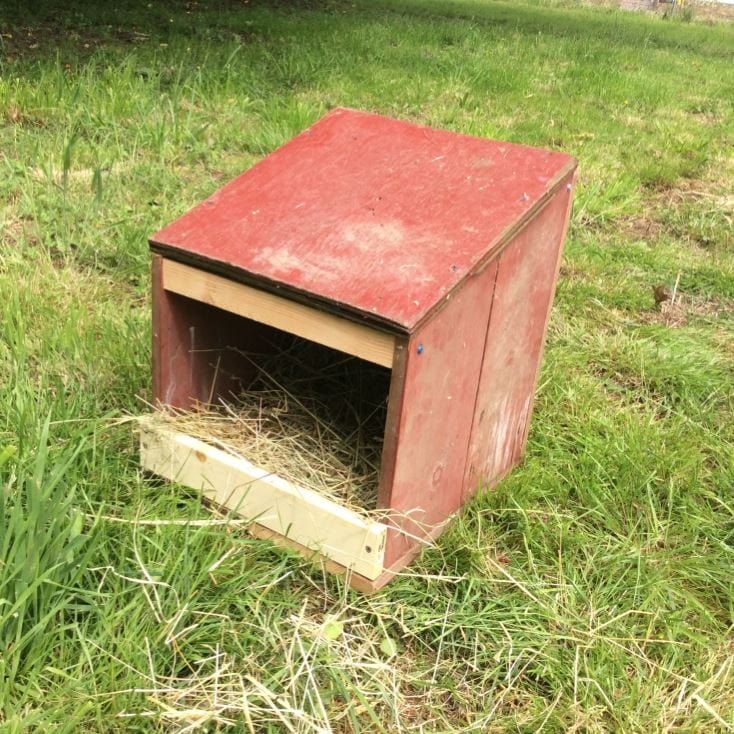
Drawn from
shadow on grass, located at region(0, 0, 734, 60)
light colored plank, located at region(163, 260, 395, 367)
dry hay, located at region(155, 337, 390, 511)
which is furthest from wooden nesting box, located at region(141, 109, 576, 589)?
shadow on grass, located at region(0, 0, 734, 60)

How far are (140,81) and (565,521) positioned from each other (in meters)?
4.02

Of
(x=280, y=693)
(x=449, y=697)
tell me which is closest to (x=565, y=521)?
(x=449, y=697)

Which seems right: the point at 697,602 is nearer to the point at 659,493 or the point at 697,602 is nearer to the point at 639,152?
the point at 659,493

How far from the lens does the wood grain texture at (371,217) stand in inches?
76.5

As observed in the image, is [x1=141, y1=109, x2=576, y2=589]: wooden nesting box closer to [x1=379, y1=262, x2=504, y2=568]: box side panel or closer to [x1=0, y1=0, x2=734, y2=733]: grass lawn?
[x1=379, y1=262, x2=504, y2=568]: box side panel

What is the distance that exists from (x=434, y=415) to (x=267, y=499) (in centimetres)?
47

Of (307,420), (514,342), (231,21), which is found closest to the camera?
(514,342)

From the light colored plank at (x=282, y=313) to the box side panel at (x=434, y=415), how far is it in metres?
0.08

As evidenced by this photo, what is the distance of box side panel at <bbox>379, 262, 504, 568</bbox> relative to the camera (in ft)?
6.34

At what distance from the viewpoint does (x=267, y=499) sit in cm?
217

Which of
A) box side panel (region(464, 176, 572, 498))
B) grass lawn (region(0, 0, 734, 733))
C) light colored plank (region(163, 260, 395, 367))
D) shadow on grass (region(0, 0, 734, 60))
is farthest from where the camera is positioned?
shadow on grass (region(0, 0, 734, 60))

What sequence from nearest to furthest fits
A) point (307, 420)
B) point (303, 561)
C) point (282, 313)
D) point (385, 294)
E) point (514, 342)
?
point (385, 294), point (282, 313), point (303, 561), point (514, 342), point (307, 420)

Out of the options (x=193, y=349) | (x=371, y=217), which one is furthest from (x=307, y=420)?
(x=371, y=217)

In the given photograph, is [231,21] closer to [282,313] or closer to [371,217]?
[371,217]
